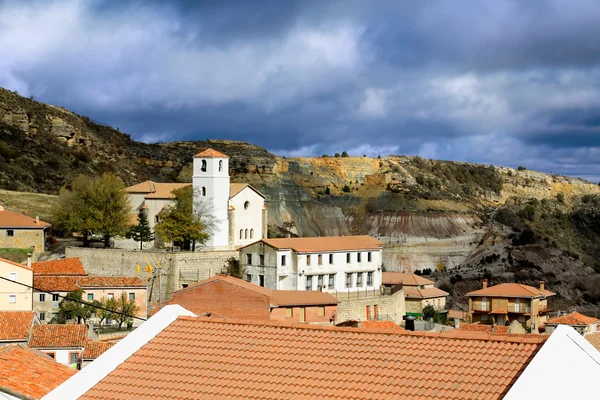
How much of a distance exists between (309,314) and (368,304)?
6.70 m

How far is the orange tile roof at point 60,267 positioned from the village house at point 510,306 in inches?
1302

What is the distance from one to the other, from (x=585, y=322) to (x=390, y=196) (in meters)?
93.0

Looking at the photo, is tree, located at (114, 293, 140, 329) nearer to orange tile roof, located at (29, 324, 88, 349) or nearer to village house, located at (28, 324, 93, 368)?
orange tile roof, located at (29, 324, 88, 349)

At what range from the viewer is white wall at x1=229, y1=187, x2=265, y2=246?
224 feet

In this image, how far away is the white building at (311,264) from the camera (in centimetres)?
6297

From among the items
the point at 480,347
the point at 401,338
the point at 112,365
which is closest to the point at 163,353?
the point at 112,365

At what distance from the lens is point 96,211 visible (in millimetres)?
64750

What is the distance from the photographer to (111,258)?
198 ft

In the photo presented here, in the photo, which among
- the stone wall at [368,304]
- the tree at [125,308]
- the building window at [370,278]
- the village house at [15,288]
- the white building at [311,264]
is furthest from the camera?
the building window at [370,278]

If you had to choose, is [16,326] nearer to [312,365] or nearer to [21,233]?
[21,233]

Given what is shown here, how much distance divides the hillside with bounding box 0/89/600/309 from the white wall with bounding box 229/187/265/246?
19.5 meters

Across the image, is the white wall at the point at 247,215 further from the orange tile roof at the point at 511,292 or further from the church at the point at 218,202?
the orange tile roof at the point at 511,292

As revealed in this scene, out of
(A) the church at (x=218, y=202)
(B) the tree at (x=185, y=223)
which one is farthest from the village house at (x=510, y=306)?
(B) the tree at (x=185, y=223)

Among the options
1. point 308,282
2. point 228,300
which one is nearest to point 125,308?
point 228,300
